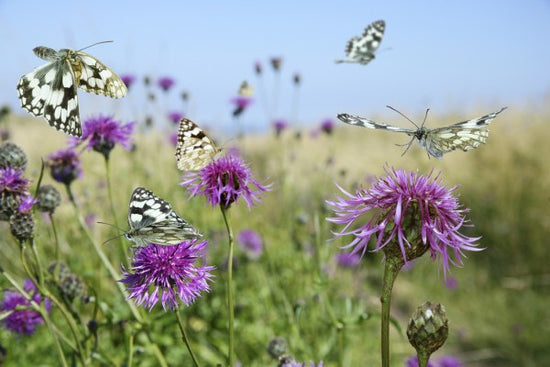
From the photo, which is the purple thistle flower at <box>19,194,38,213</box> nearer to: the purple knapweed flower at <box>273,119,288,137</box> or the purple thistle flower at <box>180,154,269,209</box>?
the purple thistle flower at <box>180,154,269,209</box>

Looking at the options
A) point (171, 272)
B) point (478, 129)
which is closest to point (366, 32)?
point (478, 129)

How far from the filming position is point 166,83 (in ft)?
16.9

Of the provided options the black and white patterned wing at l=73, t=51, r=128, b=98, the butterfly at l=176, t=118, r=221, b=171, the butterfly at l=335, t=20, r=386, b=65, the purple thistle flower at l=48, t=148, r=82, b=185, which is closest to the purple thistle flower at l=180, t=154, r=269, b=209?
the butterfly at l=176, t=118, r=221, b=171

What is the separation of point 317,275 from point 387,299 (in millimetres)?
1492

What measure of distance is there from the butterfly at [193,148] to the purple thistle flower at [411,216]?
73 centimetres

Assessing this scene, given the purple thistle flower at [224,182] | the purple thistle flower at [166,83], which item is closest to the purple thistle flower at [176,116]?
the purple thistle flower at [166,83]

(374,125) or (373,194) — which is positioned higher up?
(374,125)

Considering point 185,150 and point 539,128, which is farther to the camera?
point 539,128

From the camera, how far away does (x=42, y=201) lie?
2236 millimetres

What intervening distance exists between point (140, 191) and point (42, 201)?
2.68ft

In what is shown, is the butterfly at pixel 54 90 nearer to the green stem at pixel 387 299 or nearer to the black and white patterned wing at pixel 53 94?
the black and white patterned wing at pixel 53 94

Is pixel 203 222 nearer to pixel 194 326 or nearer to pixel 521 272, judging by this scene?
pixel 194 326

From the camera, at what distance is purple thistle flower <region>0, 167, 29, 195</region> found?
1.92 metres

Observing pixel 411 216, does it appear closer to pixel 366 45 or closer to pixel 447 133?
pixel 447 133
